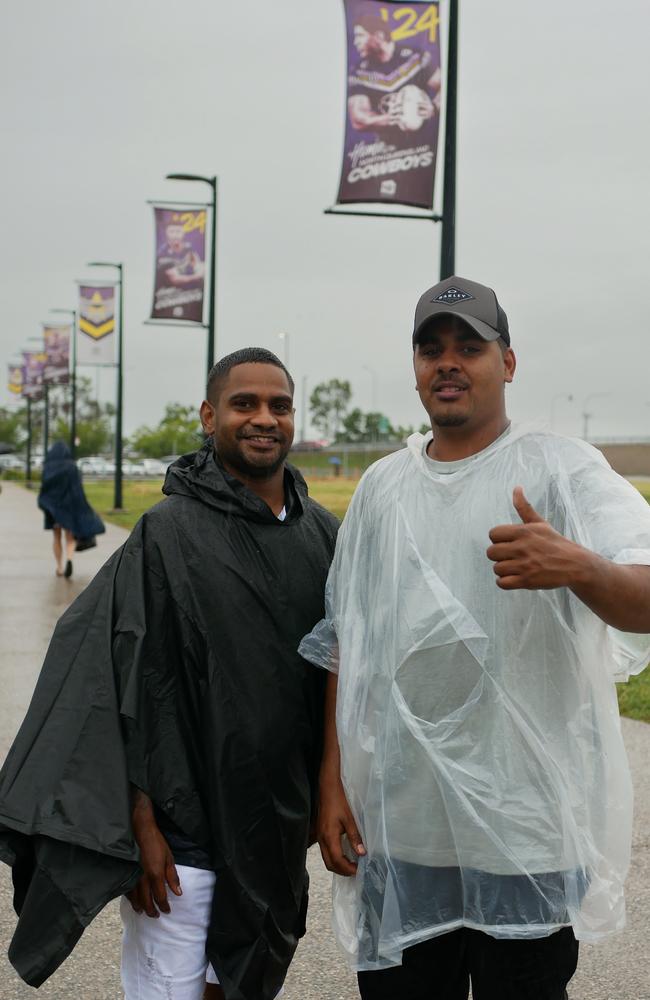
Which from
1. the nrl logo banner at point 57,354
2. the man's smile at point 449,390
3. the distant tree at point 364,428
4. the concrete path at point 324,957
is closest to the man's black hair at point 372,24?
the concrete path at point 324,957

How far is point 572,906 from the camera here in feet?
7.50

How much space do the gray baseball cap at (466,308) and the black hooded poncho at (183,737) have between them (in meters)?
0.60

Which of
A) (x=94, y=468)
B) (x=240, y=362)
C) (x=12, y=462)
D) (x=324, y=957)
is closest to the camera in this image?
(x=240, y=362)

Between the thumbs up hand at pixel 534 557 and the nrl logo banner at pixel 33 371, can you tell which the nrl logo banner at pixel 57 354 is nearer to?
the nrl logo banner at pixel 33 371

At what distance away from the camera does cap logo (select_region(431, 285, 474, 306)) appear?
2439 millimetres

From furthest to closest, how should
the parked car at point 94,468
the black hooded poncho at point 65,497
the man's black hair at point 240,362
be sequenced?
the parked car at point 94,468, the black hooded poncho at point 65,497, the man's black hair at point 240,362

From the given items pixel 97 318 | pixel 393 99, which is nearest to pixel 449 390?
pixel 393 99

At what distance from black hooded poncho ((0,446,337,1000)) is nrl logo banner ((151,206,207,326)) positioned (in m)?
15.7

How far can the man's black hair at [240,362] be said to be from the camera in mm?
2807

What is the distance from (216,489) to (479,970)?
3.95 feet

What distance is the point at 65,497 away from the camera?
13.4m

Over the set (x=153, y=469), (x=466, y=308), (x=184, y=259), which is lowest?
(x=153, y=469)

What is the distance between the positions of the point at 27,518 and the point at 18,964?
25.3m

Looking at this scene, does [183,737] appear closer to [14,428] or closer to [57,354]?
[57,354]
